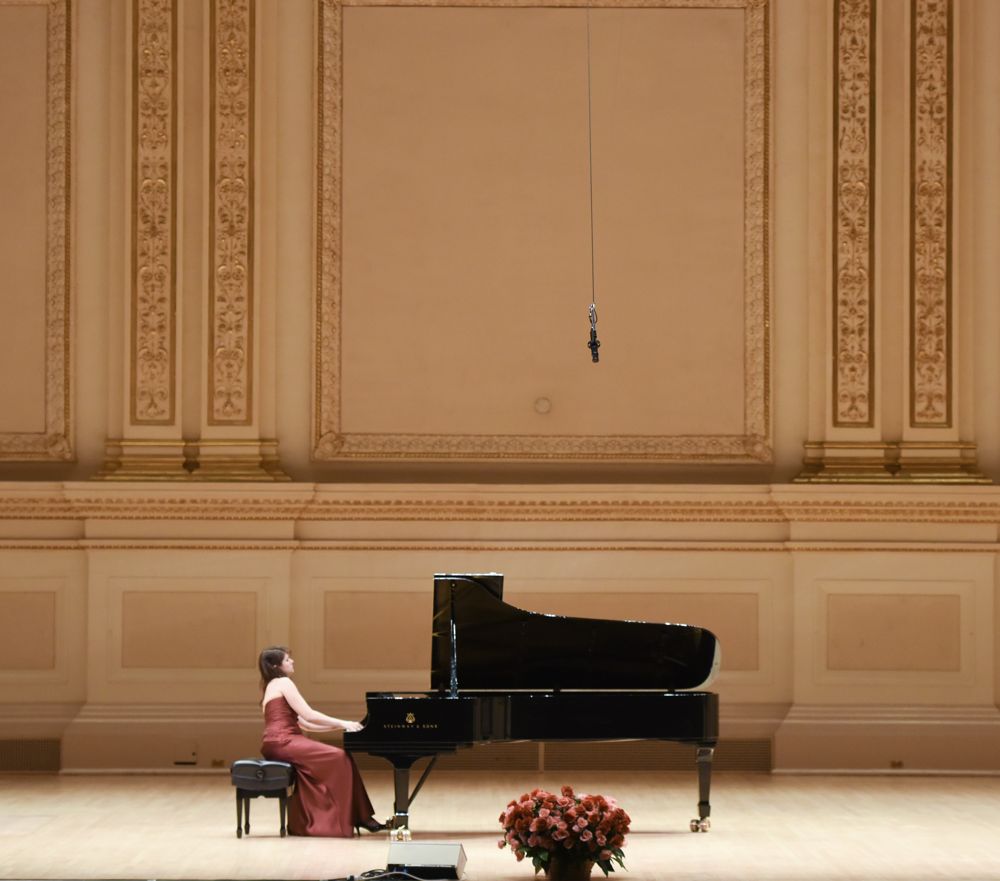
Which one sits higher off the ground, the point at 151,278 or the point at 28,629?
the point at 151,278

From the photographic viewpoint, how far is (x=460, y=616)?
7.63 meters

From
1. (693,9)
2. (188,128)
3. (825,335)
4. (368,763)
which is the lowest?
(368,763)

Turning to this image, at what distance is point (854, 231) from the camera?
965 cm

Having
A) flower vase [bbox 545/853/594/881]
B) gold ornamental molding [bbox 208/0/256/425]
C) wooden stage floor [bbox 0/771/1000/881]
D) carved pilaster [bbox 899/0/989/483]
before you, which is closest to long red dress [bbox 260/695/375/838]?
wooden stage floor [bbox 0/771/1000/881]

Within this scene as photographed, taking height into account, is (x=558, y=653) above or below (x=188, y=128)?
below

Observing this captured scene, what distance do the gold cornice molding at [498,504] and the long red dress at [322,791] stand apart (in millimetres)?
2137

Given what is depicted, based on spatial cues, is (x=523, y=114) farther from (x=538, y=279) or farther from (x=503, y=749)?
(x=503, y=749)

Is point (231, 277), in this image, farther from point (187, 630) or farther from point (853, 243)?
point (853, 243)

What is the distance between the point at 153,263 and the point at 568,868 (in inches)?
178

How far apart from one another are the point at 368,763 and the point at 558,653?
2235 mm

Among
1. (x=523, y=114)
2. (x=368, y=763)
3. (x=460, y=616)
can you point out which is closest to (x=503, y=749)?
(x=368, y=763)

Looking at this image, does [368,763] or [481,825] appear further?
[368,763]

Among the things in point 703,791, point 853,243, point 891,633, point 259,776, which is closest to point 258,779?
point 259,776

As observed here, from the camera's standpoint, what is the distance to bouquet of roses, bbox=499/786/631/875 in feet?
21.2
